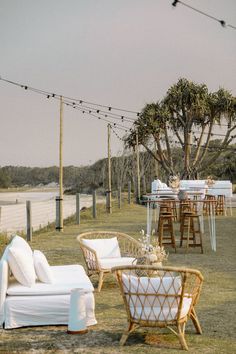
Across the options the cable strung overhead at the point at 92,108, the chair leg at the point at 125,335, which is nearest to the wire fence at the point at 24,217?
the cable strung overhead at the point at 92,108

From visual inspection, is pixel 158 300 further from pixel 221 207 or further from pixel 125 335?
pixel 221 207

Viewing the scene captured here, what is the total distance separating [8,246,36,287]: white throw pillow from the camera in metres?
4.88

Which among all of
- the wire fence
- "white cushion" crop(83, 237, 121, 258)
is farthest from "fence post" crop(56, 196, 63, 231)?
"white cushion" crop(83, 237, 121, 258)

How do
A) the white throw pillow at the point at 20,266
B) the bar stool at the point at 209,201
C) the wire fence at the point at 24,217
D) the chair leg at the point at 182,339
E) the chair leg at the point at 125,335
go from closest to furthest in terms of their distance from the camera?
the chair leg at the point at 182,339
the chair leg at the point at 125,335
the white throw pillow at the point at 20,266
the bar stool at the point at 209,201
the wire fence at the point at 24,217

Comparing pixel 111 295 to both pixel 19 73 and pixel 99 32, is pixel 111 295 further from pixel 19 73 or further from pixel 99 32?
pixel 19 73

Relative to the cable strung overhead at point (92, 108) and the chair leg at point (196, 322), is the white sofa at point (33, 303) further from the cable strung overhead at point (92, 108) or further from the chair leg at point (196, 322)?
the cable strung overhead at point (92, 108)

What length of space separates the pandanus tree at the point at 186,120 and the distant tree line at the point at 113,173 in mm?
1487

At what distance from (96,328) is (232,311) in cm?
136

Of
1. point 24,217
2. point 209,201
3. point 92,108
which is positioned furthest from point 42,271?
point 24,217

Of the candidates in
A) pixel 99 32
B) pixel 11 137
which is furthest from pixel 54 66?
pixel 11 137

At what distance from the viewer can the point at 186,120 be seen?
24750 mm

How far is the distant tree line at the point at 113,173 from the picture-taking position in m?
28.9

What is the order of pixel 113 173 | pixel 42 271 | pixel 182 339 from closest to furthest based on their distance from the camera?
pixel 182 339 → pixel 42 271 → pixel 113 173

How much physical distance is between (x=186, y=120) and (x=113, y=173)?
290 inches
